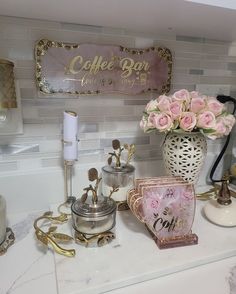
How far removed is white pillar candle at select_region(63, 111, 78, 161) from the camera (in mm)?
730

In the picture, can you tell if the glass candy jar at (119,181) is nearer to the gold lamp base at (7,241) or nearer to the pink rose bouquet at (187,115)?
the pink rose bouquet at (187,115)

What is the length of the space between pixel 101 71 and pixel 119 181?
1.22 feet

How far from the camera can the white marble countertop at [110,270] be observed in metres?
0.51

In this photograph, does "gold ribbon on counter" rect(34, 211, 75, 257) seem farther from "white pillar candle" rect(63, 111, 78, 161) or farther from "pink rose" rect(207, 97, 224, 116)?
"pink rose" rect(207, 97, 224, 116)

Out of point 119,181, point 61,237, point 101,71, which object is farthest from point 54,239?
point 101,71

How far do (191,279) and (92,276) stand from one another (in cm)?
23

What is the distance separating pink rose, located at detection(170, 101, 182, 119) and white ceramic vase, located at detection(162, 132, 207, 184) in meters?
0.06

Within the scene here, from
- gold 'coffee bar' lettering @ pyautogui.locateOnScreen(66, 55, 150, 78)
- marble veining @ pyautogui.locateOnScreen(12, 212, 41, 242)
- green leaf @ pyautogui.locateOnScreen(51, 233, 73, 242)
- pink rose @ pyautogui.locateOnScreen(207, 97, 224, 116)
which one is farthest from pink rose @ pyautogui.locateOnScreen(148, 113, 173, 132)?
marble veining @ pyautogui.locateOnScreen(12, 212, 41, 242)

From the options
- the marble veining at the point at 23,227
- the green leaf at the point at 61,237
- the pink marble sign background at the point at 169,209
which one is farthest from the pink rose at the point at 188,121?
the marble veining at the point at 23,227

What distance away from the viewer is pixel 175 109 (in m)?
0.69

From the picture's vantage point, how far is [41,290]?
1.65 ft

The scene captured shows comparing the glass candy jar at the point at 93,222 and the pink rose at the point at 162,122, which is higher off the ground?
the pink rose at the point at 162,122

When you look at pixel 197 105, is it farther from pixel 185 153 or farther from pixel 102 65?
pixel 102 65

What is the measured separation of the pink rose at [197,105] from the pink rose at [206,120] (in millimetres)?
20
